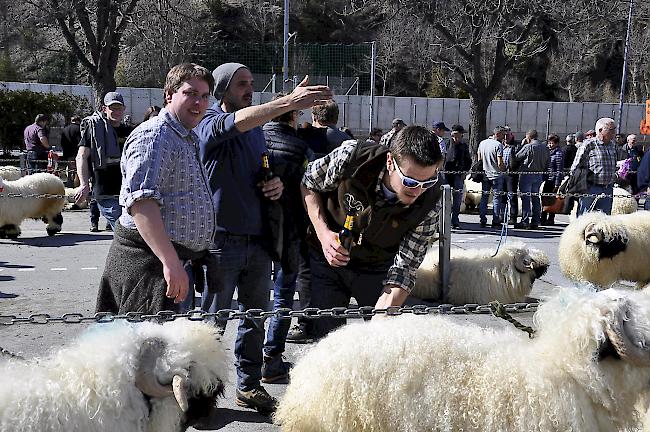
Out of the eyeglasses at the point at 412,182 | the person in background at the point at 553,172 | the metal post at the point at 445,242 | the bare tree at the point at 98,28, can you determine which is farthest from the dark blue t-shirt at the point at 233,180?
the bare tree at the point at 98,28

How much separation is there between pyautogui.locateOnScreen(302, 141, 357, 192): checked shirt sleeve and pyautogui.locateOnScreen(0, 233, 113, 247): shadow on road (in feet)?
26.5

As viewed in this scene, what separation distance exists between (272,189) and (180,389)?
1.95m

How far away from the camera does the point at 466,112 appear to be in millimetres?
31031

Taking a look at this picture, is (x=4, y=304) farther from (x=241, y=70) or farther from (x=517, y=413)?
(x=517, y=413)

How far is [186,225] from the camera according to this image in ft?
10.8

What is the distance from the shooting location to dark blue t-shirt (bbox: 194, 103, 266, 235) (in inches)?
157

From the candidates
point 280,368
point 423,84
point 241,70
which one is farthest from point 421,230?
point 423,84

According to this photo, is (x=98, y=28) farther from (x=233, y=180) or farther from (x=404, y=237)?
(x=404, y=237)

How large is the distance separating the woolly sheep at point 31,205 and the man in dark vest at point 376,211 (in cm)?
826

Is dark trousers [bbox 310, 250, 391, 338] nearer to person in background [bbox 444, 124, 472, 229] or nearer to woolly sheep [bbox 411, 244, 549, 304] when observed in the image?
woolly sheep [bbox 411, 244, 549, 304]

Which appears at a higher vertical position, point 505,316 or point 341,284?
point 505,316

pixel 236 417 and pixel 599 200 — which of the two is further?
pixel 599 200

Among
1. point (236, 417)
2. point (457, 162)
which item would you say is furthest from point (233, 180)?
point (457, 162)

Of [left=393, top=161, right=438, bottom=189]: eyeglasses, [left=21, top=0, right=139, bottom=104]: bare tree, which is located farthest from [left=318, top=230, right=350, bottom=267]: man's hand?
[left=21, top=0, right=139, bottom=104]: bare tree
